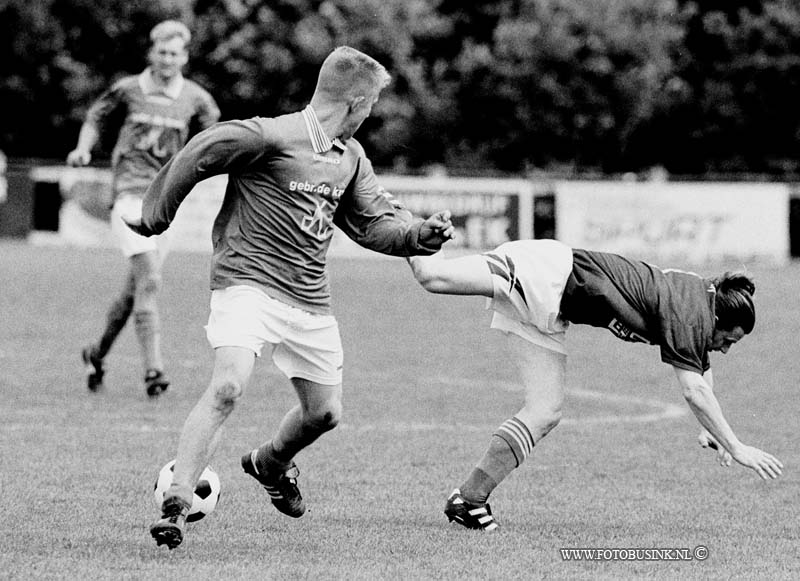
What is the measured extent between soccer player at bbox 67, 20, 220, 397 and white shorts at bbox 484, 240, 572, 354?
4.21m

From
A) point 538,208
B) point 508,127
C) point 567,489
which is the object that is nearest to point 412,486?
point 567,489

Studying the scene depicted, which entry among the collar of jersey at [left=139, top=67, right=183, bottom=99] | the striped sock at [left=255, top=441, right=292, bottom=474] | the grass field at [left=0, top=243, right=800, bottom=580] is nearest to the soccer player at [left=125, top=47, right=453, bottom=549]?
the striped sock at [left=255, top=441, right=292, bottom=474]

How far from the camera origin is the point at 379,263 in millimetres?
26000

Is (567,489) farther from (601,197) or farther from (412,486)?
(601,197)

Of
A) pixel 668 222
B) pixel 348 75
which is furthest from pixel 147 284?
pixel 668 222

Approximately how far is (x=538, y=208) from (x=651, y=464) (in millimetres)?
19939

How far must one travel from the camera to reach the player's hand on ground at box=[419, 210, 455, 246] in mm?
5715

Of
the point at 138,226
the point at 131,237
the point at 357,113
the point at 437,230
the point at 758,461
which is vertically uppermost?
the point at 357,113

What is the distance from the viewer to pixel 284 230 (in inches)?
229

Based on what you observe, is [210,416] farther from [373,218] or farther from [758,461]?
[758,461]

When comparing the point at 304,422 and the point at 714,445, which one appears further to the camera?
the point at 714,445

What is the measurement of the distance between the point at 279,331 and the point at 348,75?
1.02 m

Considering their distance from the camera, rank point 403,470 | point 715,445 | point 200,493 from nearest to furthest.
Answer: point 200,493, point 715,445, point 403,470

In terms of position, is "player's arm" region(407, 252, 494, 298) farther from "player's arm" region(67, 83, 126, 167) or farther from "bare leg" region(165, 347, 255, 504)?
"player's arm" region(67, 83, 126, 167)
